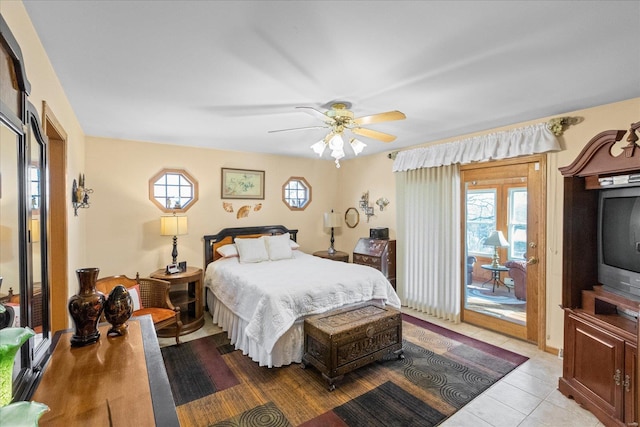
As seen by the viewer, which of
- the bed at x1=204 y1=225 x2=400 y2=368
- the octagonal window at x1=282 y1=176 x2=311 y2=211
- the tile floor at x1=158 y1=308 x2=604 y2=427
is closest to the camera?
the tile floor at x1=158 y1=308 x2=604 y2=427

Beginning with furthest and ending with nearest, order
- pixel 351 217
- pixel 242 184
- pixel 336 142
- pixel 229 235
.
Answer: pixel 351 217, pixel 242 184, pixel 229 235, pixel 336 142

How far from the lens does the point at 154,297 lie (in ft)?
11.3

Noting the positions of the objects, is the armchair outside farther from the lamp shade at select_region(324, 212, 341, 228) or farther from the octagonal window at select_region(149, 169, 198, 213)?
the octagonal window at select_region(149, 169, 198, 213)

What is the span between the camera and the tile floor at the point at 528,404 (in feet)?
7.05

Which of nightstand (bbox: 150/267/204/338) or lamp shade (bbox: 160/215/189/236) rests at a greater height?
lamp shade (bbox: 160/215/189/236)

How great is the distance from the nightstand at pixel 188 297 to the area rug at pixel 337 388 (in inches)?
15.1

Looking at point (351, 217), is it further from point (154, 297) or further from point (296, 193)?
point (154, 297)

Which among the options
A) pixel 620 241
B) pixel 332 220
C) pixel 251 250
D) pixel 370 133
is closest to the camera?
pixel 620 241

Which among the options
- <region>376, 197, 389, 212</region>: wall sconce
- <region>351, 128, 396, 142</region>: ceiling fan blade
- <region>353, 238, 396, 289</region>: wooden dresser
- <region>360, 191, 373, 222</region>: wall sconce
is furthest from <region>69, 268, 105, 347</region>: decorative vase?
<region>360, 191, 373, 222</region>: wall sconce

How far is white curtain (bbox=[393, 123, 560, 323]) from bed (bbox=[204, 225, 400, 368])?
3.10 ft

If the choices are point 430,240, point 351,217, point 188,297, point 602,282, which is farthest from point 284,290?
point 351,217

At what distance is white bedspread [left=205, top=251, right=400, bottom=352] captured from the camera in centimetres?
277

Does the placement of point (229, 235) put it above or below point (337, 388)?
above

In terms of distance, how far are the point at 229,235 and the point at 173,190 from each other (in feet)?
3.25
